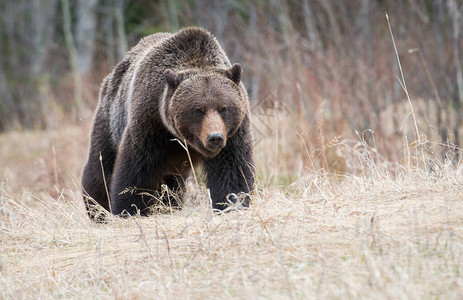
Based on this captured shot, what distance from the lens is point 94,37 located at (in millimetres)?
24812

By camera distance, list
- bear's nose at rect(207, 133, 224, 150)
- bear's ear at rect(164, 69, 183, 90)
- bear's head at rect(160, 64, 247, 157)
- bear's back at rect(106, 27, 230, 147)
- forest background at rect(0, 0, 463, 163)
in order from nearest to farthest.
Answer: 1. bear's nose at rect(207, 133, 224, 150)
2. bear's head at rect(160, 64, 247, 157)
3. bear's ear at rect(164, 69, 183, 90)
4. bear's back at rect(106, 27, 230, 147)
5. forest background at rect(0, 0, 463, 163)

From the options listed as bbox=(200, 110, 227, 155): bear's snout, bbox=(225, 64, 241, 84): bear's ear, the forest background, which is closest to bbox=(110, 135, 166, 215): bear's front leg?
bbox=(200, 110, 227, 155): bear's snout

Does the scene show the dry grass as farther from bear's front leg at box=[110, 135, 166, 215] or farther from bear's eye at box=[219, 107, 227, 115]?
bear's eye at box=[219, 107, 227, 115]

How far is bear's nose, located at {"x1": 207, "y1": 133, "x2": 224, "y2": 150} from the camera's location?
5125 mm

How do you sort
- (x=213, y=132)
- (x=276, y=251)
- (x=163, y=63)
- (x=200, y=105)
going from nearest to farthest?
(x=276, y=251) < (x=213, y=132) < (x=200, y=105) < (x=163, y=63)

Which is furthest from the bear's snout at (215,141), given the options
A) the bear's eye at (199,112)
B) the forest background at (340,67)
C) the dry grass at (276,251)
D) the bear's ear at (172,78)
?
the forest background at (340,67)

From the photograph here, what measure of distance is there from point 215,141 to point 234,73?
2.74ft

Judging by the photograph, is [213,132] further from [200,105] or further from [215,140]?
[200,105]

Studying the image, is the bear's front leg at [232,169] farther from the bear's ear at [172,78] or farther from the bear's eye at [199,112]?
the bear's ear at [172,78]

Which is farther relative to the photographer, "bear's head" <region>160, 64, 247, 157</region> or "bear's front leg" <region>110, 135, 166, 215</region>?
"bear's front leg" <region>110, 135, 166, 215</region>

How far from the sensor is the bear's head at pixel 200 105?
5410 mm

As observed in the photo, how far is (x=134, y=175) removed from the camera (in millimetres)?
5727

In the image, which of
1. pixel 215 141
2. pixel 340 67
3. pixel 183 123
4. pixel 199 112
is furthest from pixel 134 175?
pixel 340 67

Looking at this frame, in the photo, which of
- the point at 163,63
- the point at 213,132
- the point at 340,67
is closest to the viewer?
the point at 213,132
